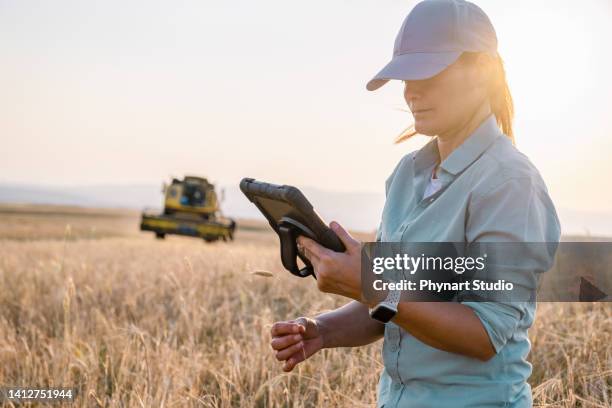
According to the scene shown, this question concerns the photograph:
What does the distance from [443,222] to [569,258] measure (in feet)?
8.90

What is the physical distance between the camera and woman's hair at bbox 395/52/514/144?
178 centimetres

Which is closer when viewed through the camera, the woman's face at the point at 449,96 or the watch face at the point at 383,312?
the watch face at the point at 383,312

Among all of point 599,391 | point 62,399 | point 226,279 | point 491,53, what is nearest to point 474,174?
point 491,53

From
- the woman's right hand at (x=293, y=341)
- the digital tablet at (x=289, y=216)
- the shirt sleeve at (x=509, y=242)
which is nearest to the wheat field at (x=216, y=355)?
the woman's right hand at (x=293, y=341)

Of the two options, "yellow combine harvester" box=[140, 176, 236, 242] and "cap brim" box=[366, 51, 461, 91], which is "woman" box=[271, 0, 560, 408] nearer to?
"cap brim" box=[366, 51, 461, 91]

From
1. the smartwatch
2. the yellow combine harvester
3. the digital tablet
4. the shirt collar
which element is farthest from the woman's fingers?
the yellow combine harvester

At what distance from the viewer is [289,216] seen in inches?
71.5

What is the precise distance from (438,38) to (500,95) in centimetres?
25

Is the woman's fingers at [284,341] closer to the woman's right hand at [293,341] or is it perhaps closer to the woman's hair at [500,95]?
the woman's right hand at [293,341]

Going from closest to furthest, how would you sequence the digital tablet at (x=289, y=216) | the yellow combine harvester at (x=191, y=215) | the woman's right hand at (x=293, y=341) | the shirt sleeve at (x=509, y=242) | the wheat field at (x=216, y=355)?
the shirt sleeve at (x=509, y=242) < the digital tablet at (x=289, y=216) < the woman's right hand at (x=293, y=341) < the wheat field at (x=216, y=355) < the yellow combine harvester at (x=191, y=215)

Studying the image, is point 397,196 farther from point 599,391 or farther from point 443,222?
point 599,391

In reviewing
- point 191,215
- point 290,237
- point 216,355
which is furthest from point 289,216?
point 191,215

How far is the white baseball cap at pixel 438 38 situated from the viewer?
173 cm

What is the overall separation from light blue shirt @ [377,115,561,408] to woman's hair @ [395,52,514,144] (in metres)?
0.09
